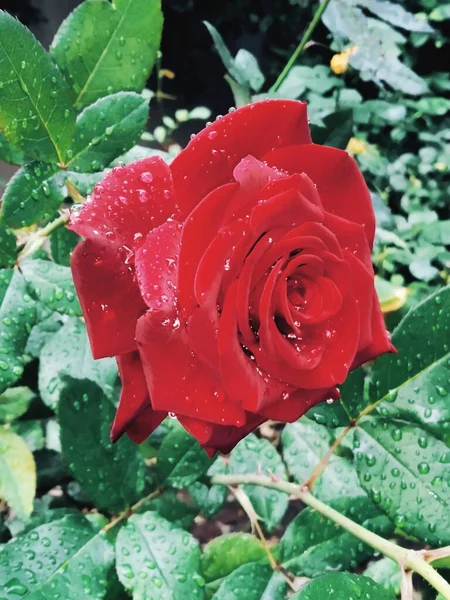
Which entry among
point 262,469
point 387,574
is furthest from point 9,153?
point 387,574

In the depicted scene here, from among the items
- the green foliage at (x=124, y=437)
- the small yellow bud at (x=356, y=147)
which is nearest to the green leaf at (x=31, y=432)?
the green foliage at (x=124, y=437)

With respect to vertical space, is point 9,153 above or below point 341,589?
above

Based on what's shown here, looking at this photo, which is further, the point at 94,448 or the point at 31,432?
the point at 31,432

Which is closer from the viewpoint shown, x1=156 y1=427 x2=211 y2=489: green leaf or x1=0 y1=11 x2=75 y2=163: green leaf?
x1=0 y1=11 x2=75 y2=163: green leaf

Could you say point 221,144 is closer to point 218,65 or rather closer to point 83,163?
point 83,163

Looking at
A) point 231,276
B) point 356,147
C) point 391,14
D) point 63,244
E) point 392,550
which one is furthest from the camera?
point 356,147

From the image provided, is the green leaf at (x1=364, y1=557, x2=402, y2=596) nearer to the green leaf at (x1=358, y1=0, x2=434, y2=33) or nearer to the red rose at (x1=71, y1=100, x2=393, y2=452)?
the red rose at (x1=71, y1=100, x2=393, y2=452)

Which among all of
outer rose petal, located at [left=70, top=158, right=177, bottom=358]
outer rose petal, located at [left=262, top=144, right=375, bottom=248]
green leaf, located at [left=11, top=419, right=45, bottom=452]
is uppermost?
outer rose petal, located at [left=262, top=144, right=375, bottom=248]

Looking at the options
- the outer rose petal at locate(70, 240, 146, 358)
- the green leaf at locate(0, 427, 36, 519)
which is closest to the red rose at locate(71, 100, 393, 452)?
the outer rose petal at locate(70, 240, 146, 358)

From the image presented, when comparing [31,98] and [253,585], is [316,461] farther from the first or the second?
[31,98]
